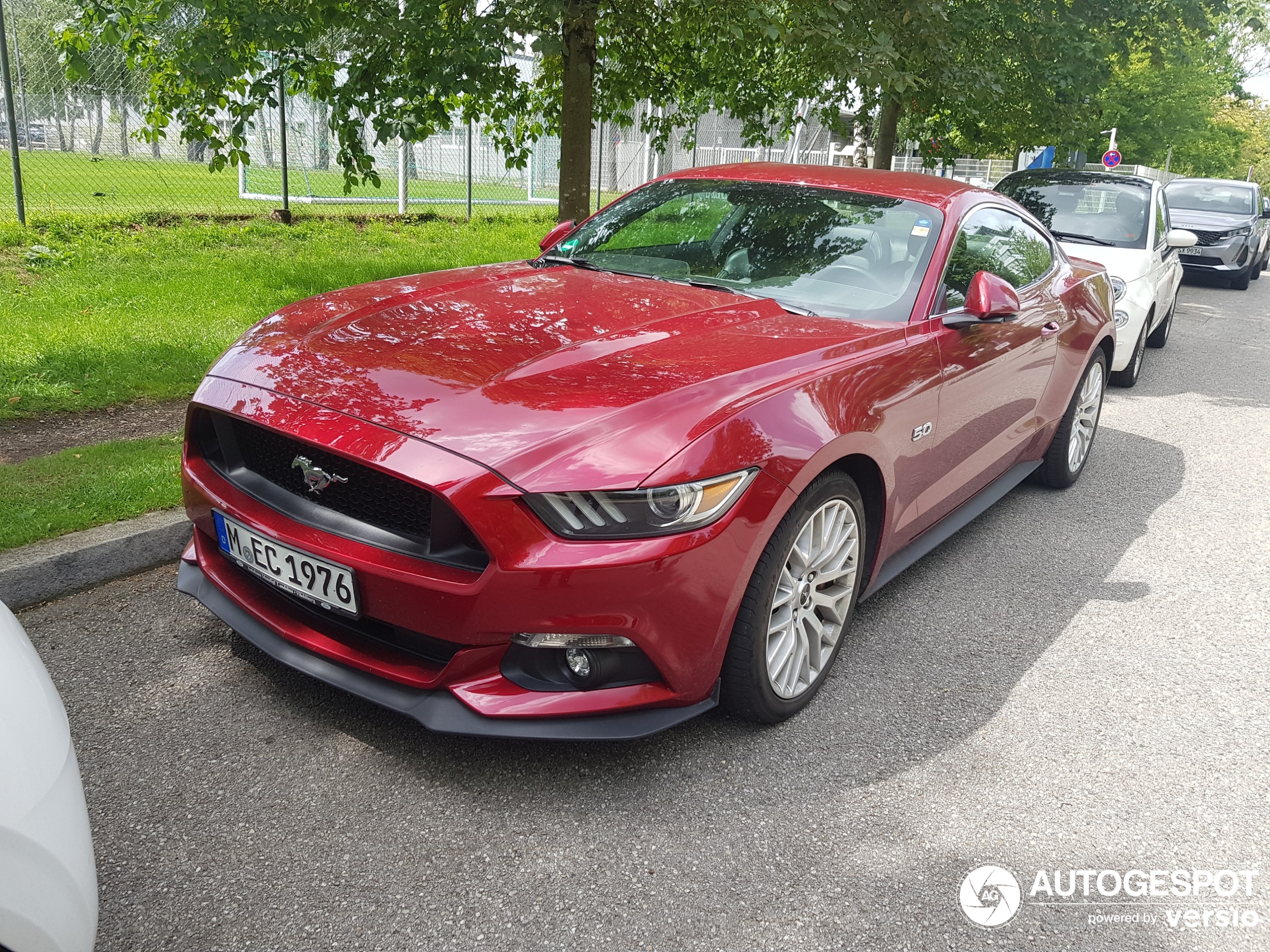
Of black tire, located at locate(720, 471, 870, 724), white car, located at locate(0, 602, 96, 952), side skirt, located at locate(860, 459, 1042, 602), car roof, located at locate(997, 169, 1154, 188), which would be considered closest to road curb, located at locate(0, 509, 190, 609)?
white car, located at locate(0, 602, 96, 952)

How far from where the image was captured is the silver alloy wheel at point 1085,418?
535 cm

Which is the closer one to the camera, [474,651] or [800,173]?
[474,651]

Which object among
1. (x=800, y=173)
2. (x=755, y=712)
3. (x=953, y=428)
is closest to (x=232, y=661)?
(x=755, y=712)

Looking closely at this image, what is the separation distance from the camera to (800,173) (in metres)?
4.37

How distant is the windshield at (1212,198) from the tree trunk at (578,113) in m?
13.1

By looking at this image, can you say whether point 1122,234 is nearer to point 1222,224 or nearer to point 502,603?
point 502,603

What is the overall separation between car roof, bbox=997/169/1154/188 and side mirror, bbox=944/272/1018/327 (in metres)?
6.44

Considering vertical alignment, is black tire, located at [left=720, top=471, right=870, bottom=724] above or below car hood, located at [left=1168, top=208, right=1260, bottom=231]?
below

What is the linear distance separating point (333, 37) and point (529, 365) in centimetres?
646

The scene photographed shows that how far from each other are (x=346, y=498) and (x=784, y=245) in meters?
2.11

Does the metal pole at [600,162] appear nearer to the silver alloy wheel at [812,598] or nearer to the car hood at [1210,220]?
the silver alloy wheel at [812,598]

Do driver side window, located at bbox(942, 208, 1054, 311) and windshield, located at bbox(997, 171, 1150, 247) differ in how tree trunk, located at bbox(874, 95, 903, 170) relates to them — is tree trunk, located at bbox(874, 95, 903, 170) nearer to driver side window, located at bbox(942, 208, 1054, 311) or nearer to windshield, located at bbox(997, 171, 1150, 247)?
windshield, located at bbox(997, 171, 1150, 247)

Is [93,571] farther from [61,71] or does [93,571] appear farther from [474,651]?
[61,71]

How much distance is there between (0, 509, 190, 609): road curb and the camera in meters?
3.42
